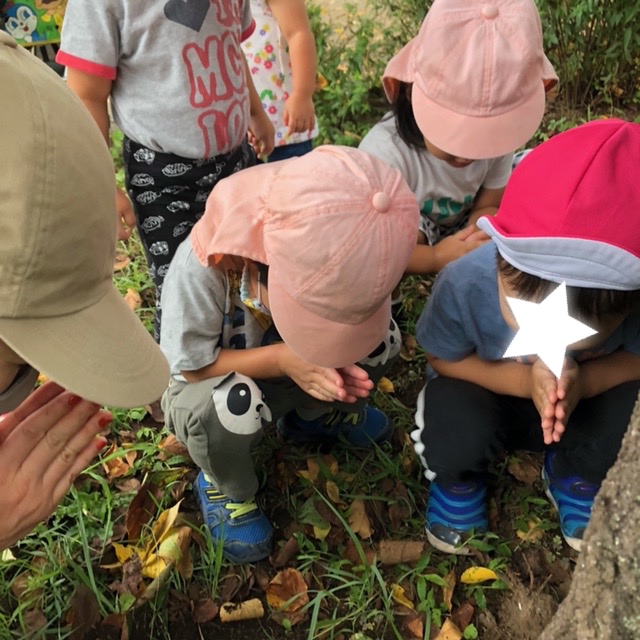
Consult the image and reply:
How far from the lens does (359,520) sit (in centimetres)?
204

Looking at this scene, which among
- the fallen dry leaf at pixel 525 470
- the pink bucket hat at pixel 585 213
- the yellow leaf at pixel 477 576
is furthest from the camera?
the fallen dry leaf at pixel 525 470

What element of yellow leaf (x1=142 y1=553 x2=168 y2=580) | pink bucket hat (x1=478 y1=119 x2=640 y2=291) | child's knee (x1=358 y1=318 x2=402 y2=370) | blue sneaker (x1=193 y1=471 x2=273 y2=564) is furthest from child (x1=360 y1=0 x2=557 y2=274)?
yellow leaf (x1=142 y1=553 x2=168 y2=580)

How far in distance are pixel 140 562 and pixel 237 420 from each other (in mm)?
534

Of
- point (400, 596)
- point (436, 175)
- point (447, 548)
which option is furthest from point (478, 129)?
point (400, 596)

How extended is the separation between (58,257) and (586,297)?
1.04 metres

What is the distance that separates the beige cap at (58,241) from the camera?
966 millimetres

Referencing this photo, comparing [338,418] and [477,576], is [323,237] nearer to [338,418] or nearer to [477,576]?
[338,418]

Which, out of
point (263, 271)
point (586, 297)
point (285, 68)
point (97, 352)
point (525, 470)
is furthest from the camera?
point (285, 68)

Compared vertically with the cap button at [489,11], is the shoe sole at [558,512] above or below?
below

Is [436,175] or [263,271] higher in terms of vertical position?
[263,271]

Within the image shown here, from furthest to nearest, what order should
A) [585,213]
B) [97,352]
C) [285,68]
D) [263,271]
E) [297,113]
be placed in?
[285,68] → [297,113] → [263,271] → [585,213] → [97,352]

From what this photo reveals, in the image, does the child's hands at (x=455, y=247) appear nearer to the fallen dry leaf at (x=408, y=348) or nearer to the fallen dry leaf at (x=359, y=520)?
the fallen dry leaf at (x=408, y=348)

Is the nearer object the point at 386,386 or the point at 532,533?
the point at 532,533

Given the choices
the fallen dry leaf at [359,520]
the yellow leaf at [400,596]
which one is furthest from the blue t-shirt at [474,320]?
the yellow leaf at [400,596]
